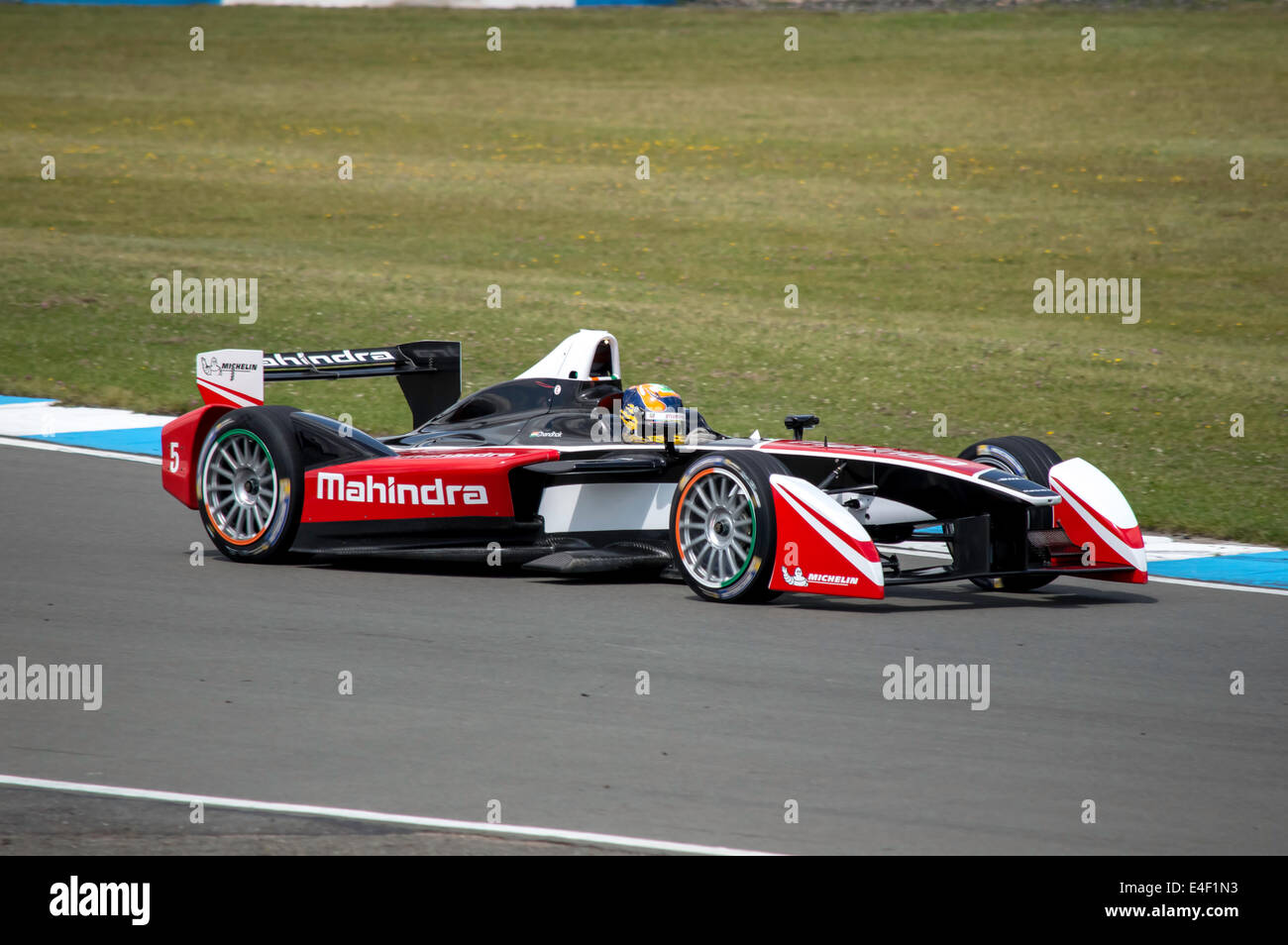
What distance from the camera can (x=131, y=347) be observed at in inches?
824

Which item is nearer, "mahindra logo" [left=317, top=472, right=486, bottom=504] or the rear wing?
"mahindra logo" [left=317, top=472, right=486, bottom=504]

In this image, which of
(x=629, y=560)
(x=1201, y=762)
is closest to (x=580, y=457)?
(x=629, y=560)

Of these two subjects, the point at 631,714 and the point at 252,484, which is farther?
the point at 252,484

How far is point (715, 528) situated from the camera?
9539 millimetres

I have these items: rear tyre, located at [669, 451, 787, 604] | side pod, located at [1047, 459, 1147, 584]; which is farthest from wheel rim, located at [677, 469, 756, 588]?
side pod, located at [1047, 459, 1147, 584]

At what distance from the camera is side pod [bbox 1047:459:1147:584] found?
972 cm

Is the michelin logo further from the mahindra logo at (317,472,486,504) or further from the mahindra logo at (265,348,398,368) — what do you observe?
the mahindra logo at (265,348,398,368)

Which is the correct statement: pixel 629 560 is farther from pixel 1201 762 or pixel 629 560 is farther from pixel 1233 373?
pixel 1233 373

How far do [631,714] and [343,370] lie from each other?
553cm

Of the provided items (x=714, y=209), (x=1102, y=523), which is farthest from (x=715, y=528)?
(x=714, y=209)

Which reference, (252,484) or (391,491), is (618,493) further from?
(252,484)

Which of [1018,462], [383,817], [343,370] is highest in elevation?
[343,370]

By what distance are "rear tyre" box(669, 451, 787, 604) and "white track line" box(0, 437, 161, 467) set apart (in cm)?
642
